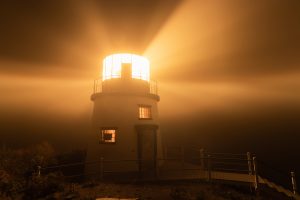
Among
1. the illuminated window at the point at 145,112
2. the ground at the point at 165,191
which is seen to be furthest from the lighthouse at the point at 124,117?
the ground at the point at 165,191

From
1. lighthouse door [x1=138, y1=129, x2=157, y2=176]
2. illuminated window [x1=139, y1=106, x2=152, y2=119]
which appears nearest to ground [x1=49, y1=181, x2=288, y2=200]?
lighthouse door [x1=138, y1=129, x2=157, y2=176]

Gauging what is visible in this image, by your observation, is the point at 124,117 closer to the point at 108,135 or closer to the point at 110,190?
the point at 108,135

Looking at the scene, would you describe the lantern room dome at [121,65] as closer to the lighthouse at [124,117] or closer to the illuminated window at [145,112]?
the lighthouse at [124,117]

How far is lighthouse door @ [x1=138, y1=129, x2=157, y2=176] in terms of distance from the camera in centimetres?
1382

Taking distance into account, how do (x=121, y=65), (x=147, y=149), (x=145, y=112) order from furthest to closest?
(x=145, y=112) → (x=121, y=65) → (x=147, y=149)

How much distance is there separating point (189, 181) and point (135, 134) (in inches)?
169

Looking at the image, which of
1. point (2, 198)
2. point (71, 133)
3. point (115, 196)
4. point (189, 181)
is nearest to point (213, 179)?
point (189, 181)

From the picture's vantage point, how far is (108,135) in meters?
14.4

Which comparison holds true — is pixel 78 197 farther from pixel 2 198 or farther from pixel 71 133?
pixel 71 133

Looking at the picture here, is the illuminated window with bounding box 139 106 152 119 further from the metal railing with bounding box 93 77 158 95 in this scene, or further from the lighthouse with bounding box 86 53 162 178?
the metal railing with bounding box 93 77 158 95

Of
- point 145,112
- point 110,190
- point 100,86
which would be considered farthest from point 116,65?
point 110,190

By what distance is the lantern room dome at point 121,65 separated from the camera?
15039mm

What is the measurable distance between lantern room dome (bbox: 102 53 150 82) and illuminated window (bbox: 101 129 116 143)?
320 centimetres

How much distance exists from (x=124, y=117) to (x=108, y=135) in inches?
54.1
